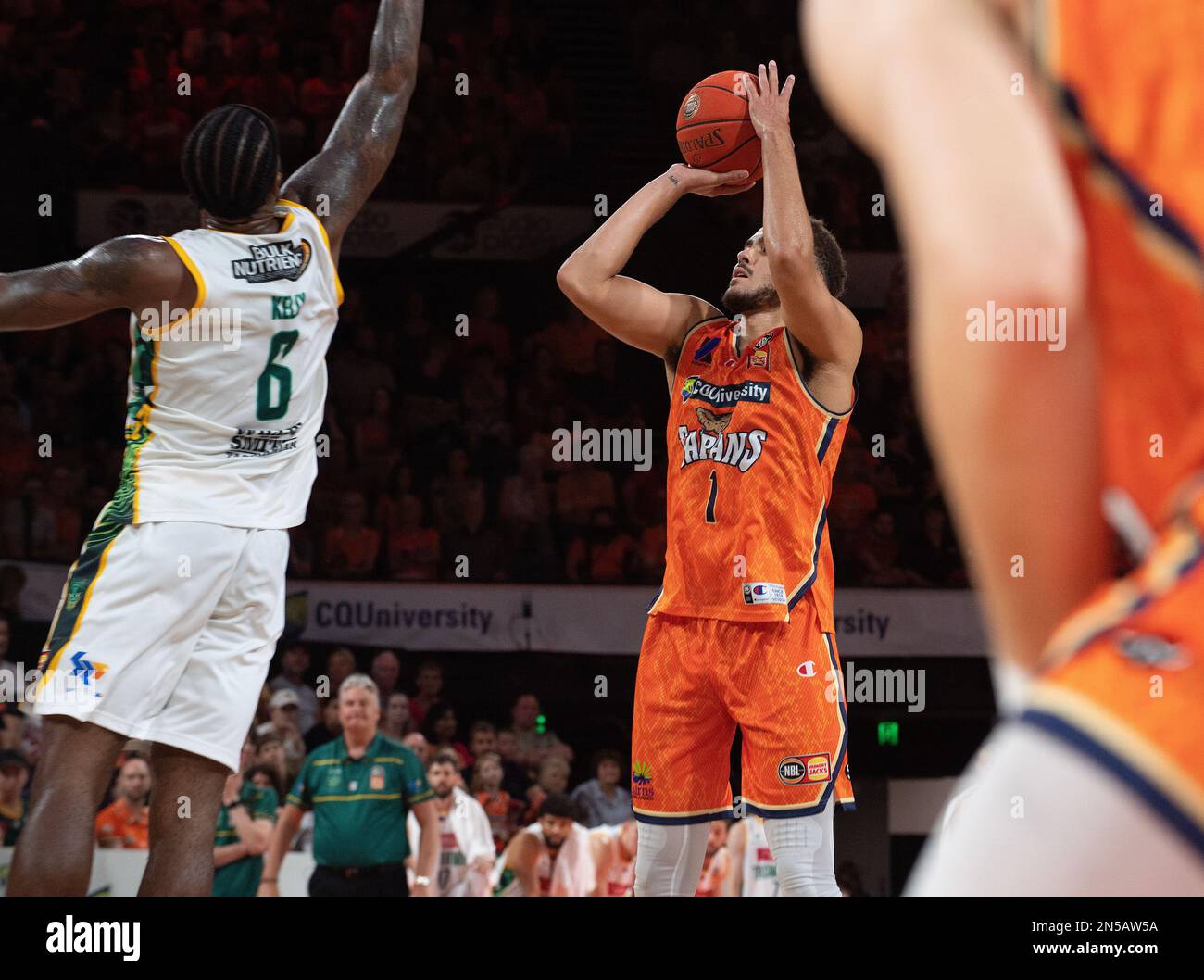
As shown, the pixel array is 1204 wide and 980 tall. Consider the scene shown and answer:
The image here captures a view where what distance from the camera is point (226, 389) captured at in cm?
387

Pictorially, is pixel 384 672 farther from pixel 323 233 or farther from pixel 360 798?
pixel 323 233

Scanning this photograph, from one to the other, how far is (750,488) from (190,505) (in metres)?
1.73

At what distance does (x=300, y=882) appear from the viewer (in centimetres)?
764

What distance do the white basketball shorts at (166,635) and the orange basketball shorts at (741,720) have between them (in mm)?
1304

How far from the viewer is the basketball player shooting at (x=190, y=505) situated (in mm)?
3561

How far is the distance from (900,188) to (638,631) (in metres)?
9.18

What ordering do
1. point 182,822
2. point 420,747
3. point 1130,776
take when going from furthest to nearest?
point 420,747
point 182,822
point 1130,776

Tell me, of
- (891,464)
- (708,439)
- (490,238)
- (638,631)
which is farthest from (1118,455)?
(490,238)

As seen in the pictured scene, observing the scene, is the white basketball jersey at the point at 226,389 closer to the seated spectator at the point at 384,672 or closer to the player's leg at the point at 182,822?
the player's leg at the point at 182,822

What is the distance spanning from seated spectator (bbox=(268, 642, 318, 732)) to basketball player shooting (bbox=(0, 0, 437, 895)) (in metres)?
5.29

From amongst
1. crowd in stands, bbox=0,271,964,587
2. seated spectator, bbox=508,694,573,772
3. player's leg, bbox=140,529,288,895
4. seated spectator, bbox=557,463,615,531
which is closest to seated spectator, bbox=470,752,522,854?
seated spectator, bbox=508,694,573,772

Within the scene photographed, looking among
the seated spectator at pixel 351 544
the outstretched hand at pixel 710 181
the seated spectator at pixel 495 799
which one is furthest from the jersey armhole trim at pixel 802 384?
the seated spectator at pixel 351 544

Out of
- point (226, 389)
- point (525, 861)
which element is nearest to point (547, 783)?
point (525, 861)

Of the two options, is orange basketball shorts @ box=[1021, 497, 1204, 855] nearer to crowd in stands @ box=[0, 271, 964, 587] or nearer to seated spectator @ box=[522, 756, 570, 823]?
seated spectator @ box=[522, 756, 570, 823]
